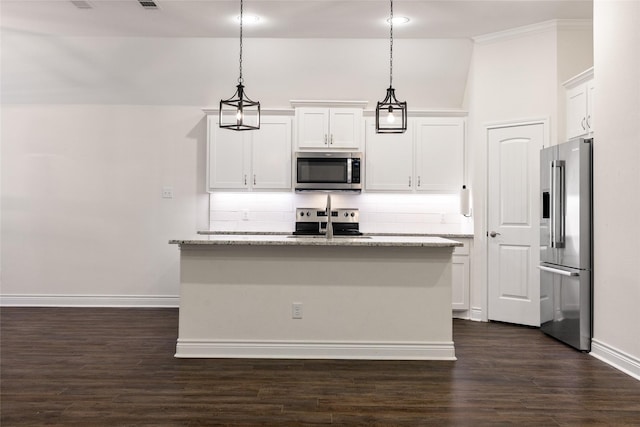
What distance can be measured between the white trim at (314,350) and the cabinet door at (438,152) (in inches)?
95.8

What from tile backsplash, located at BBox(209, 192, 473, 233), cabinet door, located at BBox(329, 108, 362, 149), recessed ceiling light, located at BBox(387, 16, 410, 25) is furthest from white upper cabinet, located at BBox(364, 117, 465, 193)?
recessed ceiling light, located at BBox(387, 16, 410, 25)

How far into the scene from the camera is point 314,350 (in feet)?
12.3

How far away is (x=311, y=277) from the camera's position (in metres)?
3.77

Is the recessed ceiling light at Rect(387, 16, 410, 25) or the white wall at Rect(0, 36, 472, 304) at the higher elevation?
the recessed ceiling light at Rect(387, 16, 410, 25)

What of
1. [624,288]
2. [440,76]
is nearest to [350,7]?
[440,76]

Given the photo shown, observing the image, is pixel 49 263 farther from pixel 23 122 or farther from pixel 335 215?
pixel 335 215

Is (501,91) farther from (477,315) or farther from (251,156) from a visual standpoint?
(251,156)

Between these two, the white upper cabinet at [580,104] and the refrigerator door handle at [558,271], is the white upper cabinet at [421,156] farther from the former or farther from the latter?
the refrigerator door handle at [558,271]

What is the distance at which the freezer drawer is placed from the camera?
400cm

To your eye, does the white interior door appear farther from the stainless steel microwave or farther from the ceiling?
the stainless steel microwave

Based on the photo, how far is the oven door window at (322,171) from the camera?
5648mm

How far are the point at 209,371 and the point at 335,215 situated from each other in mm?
2945

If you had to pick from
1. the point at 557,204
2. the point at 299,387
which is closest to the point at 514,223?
the point at 557,204

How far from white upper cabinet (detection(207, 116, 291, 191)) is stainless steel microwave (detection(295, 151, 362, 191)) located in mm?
204
